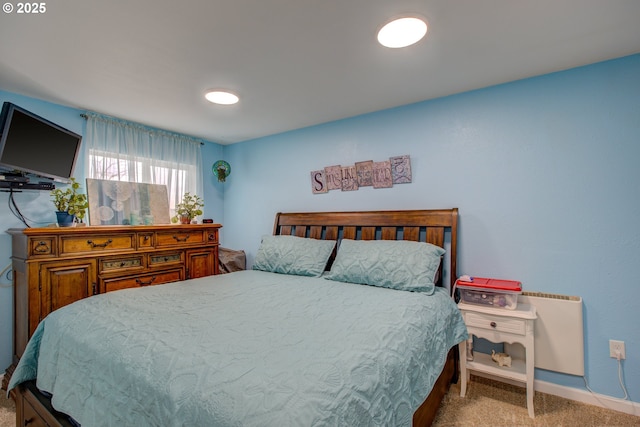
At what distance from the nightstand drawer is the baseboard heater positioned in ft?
0.92

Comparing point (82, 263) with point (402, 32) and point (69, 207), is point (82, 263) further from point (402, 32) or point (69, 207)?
point (402, 32)

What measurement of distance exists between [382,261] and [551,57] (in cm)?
175

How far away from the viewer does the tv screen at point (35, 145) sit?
78.3 inches

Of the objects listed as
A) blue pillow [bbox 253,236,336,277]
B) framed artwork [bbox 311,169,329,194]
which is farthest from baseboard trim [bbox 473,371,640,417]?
framed artwork [bbox 311,169,329,194]

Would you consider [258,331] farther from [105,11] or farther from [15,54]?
[15,54]

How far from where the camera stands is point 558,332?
6.56ft

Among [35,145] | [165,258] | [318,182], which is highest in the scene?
[35,145]

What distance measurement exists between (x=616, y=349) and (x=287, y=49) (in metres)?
2.82

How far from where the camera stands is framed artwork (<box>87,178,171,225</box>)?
267 cm

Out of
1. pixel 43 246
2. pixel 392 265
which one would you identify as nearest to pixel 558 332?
pixel 392 265

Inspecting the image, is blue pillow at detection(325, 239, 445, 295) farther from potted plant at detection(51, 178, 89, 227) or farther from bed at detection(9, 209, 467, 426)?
potted plant at detection(51, 178, 89, 227)

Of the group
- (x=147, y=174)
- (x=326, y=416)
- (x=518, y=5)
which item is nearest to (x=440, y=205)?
(x=518, y=5)

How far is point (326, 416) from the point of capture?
2.71 ft

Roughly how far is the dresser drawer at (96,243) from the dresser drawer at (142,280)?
0.87ft
